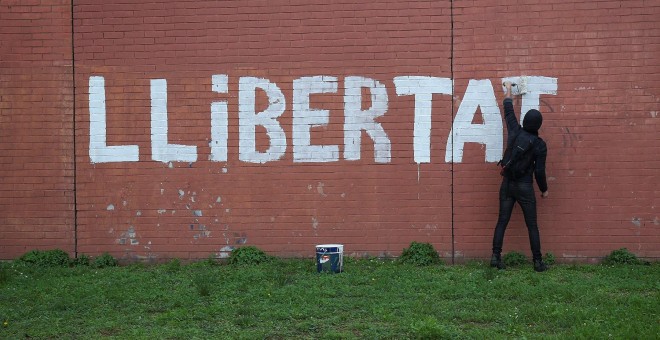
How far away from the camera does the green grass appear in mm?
7102

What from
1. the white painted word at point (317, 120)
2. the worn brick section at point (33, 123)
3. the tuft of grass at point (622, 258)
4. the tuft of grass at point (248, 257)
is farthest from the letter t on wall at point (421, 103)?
the worn brick section at point (33, 123)

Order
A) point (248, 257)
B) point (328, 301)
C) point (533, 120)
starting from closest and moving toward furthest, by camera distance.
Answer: point (328, 301), point (533, 120), point (248, 257)

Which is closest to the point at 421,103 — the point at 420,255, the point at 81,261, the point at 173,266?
the point at 420,255

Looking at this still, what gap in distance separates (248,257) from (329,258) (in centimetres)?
134

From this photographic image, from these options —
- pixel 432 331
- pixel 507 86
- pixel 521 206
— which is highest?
pixel 507 86

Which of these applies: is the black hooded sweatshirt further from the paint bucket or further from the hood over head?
the paint bucket

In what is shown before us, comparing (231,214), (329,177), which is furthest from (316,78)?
(231,214)

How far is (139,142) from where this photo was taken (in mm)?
10461

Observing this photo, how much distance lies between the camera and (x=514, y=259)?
32.5ft

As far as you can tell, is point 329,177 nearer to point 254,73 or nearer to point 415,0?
point 254,73

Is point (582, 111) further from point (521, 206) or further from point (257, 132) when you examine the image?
point (257, 132)

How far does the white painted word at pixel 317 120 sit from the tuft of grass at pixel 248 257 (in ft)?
4.14

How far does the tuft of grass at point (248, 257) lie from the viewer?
10.1 m

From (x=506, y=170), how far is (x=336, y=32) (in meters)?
3.04
